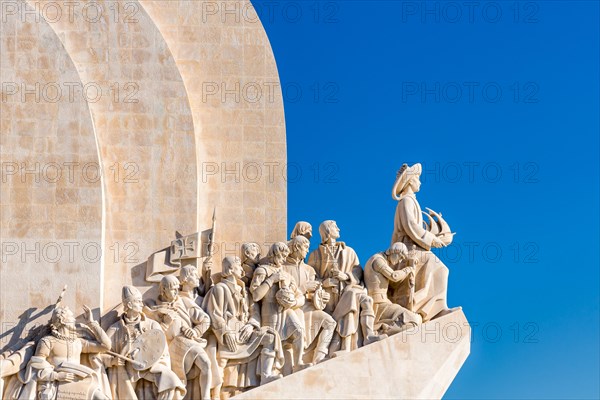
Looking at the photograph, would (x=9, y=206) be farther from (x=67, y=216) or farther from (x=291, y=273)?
(x=291, y=273)

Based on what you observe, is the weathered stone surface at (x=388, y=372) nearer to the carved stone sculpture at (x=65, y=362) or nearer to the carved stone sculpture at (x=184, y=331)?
the carved stone sculpture at (x=184, y=331)

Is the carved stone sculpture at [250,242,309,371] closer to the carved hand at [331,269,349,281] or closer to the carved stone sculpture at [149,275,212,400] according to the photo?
the carved hand at [331,269,349,281]

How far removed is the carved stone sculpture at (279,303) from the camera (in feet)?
69.5

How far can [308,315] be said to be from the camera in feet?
70.6

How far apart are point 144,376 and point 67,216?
239 centimetres

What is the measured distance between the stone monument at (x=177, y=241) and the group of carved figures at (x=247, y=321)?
2 cm

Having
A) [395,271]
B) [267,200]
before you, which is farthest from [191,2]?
[395,271]

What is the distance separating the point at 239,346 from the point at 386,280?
2101 millimetres

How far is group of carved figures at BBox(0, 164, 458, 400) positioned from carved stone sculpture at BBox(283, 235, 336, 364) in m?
0.01

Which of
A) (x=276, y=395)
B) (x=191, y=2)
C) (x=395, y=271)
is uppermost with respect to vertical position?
(x=191, y=2)

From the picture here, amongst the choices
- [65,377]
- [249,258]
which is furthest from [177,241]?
[65,377]

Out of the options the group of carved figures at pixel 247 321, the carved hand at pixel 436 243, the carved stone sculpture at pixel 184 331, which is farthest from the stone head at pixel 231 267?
the carved hand at pixel 436 243

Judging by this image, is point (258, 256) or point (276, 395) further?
point (258, 256)

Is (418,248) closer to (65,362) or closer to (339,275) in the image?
(339,275)
